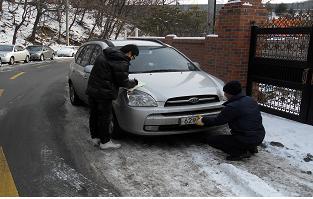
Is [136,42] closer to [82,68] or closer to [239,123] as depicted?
[82,68]

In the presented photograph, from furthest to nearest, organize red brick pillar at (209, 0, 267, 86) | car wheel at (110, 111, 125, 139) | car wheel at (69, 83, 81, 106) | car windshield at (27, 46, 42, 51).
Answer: car windshield at (27, 46, 42, 51)
car wheel at (69, 83, 81, 106)
red brick pillar at (209, 0, 267, 86)
car wheel at (110, 111, 125, 139)

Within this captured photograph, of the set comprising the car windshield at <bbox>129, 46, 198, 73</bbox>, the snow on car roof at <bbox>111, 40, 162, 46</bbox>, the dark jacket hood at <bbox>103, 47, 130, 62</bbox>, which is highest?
the snow on car roof at <bbox>111, 40, 162, 46</bbox>

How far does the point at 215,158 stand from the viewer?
19.2ft

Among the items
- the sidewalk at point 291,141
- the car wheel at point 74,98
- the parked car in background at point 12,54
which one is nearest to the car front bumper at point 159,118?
the sidewalk at point 291,141

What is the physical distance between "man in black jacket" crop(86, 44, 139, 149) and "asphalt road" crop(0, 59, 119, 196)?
2.07 ft

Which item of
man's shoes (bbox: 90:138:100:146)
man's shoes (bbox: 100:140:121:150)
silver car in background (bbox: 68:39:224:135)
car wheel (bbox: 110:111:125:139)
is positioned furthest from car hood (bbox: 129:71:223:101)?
man's shoes (bbox: 90:138:100:146)

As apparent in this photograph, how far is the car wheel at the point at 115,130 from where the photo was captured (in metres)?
6.57

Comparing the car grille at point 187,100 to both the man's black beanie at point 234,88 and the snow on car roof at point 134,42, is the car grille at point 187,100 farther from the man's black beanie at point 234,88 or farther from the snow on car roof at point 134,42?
the snow on car roof at point 134,42

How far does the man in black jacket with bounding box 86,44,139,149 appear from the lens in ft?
19.7

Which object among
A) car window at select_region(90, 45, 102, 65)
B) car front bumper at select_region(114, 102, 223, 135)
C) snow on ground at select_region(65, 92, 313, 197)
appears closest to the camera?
snow on ground at select_region(65, 92, 313, 197)

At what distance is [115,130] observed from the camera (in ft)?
21.7

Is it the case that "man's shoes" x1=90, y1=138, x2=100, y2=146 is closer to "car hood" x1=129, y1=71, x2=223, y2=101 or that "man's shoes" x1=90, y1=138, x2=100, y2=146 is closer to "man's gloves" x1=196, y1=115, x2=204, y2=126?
"car hood" x1=129, y1=71, x2=223, y2=101

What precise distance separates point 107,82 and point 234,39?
4.35 meters

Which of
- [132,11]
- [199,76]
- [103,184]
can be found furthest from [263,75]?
[132,11]
